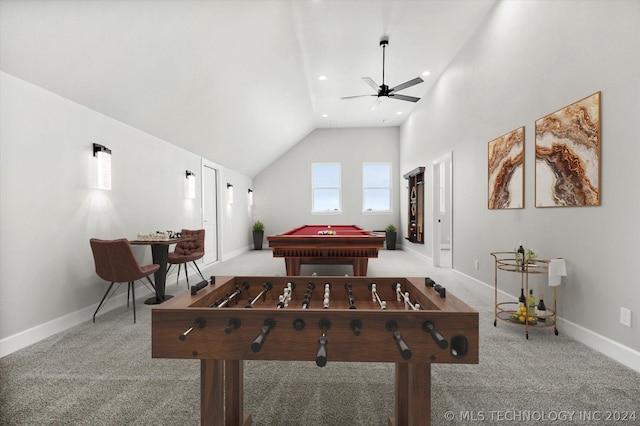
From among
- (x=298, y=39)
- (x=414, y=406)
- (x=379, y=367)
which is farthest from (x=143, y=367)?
(x=298, y=39)

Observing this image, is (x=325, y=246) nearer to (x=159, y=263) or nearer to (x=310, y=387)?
(x=159, y=263)

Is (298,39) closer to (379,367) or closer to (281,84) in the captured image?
(281,84)

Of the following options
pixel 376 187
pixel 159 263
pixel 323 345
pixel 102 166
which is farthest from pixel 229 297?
pixel 376 187

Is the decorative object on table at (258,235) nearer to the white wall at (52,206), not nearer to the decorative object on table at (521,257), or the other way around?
the white wall at (52,206)

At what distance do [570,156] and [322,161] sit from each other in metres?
7.60

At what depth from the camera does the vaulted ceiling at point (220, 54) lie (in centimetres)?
267

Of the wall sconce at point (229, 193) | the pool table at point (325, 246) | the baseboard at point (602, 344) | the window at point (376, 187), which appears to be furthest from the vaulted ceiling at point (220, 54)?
the baseboard at point (602, 344)

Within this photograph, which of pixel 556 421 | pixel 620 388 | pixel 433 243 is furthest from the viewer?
pixel 433 243

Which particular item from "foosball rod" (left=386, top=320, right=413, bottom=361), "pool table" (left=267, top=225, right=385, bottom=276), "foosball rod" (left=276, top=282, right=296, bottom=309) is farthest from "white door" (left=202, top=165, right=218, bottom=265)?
"foosball rod" (left=386, top=320, right=413, bottom=361)

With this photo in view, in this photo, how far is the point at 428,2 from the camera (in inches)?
162

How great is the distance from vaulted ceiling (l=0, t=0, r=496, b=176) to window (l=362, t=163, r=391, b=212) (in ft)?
9.82

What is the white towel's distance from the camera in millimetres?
2816

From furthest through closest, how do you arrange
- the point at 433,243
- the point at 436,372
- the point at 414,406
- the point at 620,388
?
the point at 433,243, the point at 436,372, the point at 620,388, the point at 414,406

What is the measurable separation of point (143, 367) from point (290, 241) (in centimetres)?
233
